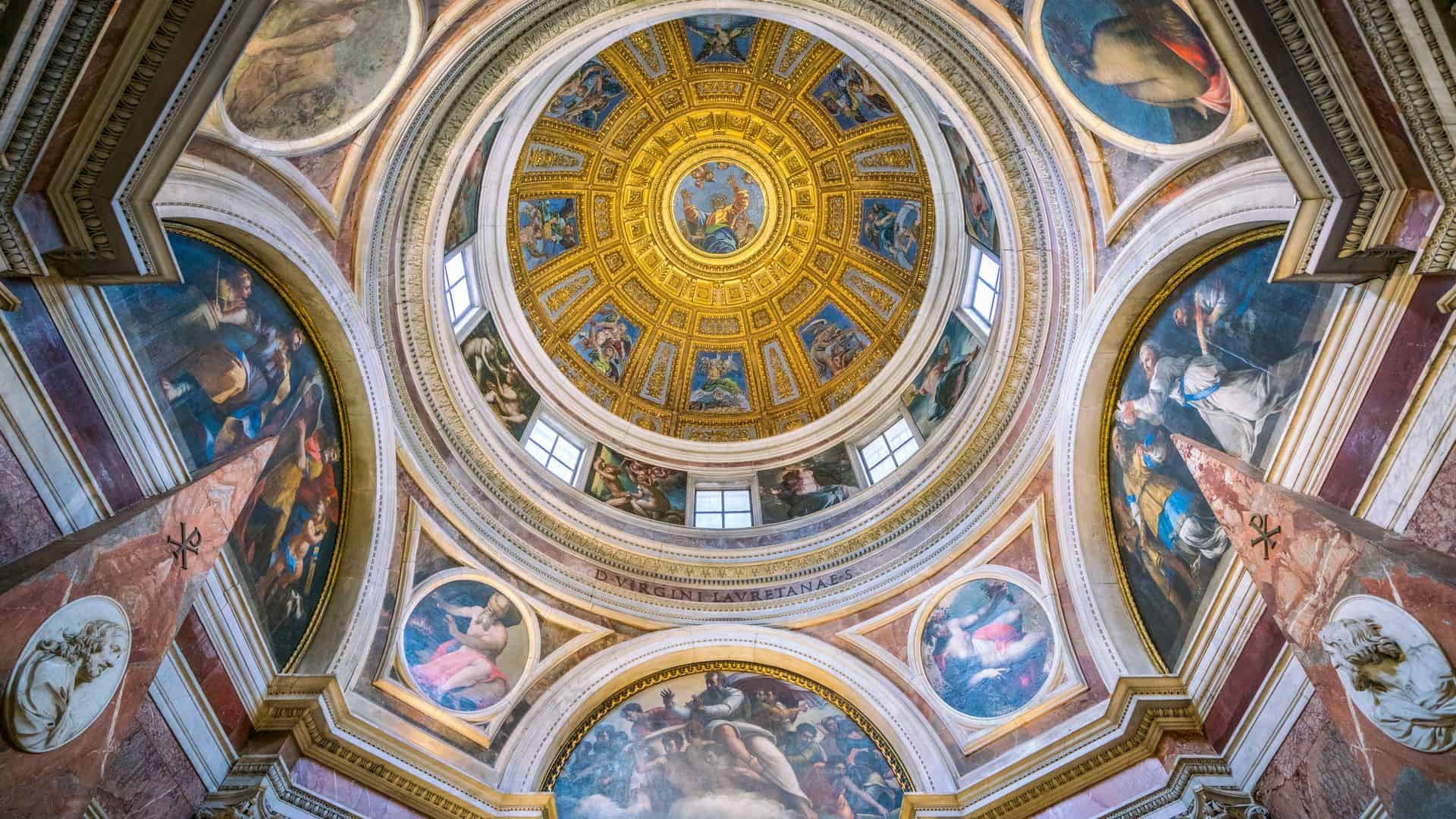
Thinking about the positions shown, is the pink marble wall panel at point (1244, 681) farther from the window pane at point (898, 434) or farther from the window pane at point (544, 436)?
the window pane at point (544, 436)

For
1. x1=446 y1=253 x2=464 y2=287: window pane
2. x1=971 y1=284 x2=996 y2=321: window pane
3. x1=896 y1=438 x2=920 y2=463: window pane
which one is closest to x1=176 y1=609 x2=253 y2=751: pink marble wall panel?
x1=446 y1=253 x2=464 y2=287: window pane

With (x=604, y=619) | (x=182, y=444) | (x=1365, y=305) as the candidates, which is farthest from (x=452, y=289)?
(x=1365, y=305)

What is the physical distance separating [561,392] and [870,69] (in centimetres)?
1000

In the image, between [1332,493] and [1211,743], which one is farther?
[1211,743]

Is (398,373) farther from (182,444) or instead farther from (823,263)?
(823,263)

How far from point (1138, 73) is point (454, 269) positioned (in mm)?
12866

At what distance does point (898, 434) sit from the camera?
1959cm

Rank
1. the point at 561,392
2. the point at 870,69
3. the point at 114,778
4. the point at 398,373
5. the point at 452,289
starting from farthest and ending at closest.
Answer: the point at 561,392 → the point at 870,69 → the point at 452,289 → the point at 398,373 → the point at 114,778

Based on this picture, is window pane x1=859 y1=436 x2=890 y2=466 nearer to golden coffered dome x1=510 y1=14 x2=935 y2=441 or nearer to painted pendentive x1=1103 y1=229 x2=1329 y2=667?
golden coffered dome x1=510 y1=14 x2=935 y2=441

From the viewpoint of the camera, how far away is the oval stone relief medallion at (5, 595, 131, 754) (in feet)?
22.3

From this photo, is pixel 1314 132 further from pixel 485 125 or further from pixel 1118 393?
pixel 485 125

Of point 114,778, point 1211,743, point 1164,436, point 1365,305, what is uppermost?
point 1164,436

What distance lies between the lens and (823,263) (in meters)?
23.9

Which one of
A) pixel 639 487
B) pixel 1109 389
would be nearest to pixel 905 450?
pixel 639 487
